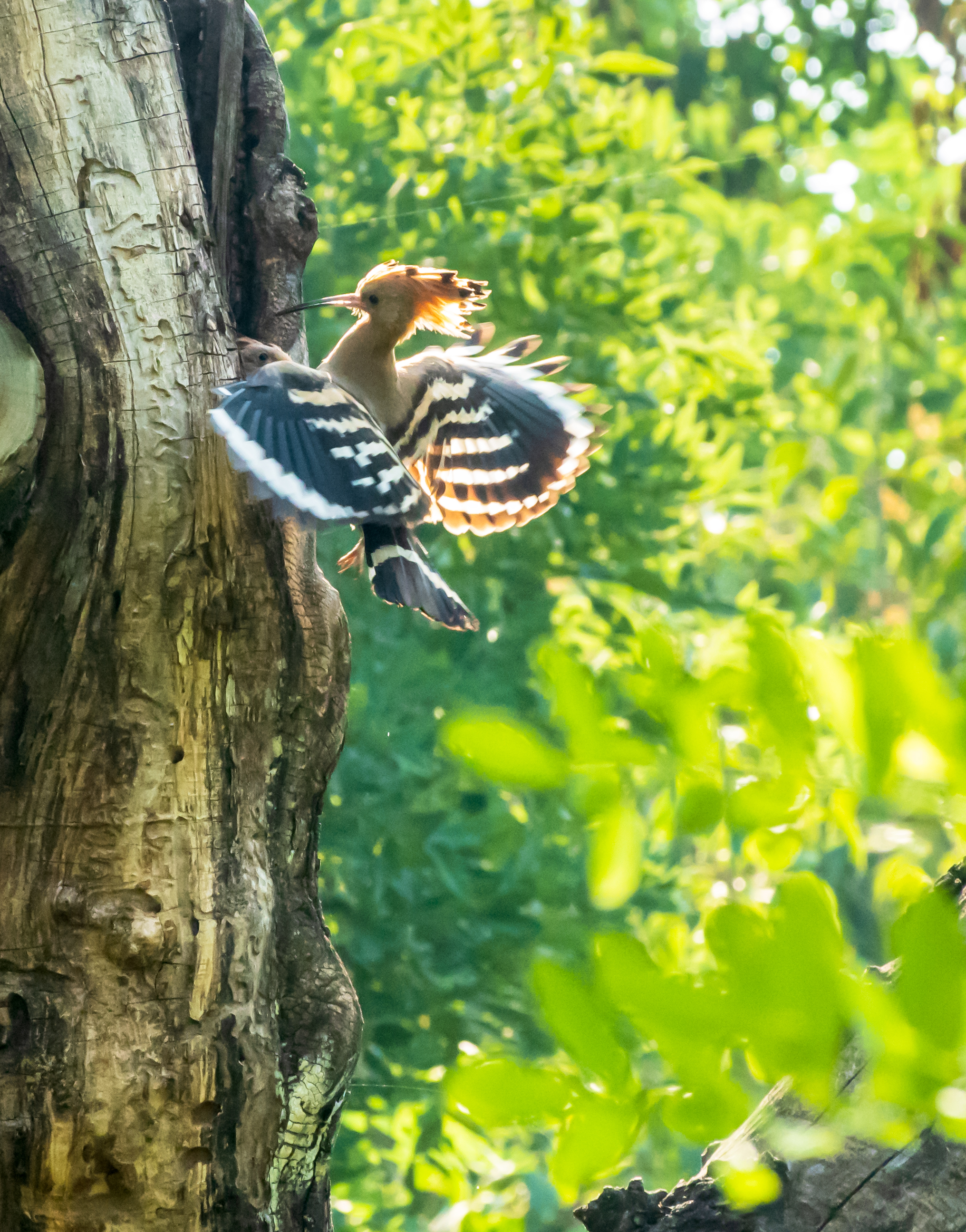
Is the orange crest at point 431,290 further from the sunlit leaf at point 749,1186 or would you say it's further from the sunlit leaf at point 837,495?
the sunlit leaf at point 749,1186

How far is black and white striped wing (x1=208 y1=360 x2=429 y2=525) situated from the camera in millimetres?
618

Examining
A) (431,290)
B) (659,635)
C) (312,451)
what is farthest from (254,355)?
(659,635)

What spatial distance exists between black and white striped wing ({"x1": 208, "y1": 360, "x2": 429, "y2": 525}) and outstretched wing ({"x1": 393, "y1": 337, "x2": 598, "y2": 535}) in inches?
6.5

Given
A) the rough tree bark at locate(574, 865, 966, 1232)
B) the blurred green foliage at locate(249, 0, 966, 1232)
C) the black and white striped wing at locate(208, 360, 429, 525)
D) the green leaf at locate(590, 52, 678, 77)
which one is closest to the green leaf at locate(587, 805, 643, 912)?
the blurred green foliage at locate(249, 0, 966, 1232)

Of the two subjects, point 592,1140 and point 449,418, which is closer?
point 592,1140

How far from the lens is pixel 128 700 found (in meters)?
0.64

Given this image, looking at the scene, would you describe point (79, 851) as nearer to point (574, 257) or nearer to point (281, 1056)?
point (281, 1056)

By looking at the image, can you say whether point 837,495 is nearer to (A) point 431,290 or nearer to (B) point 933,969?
(B) point 933,969

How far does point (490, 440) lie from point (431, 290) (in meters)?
0.13

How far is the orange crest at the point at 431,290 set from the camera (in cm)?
89

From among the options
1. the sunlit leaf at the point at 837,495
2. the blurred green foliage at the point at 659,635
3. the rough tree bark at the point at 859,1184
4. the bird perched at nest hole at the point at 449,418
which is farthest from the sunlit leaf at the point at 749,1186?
the bird perched at nest hole at the point at 449,418

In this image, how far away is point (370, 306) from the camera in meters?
0.91

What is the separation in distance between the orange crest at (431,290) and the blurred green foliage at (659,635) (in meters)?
0.36

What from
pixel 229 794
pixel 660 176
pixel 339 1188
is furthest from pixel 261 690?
pixel 660 176
